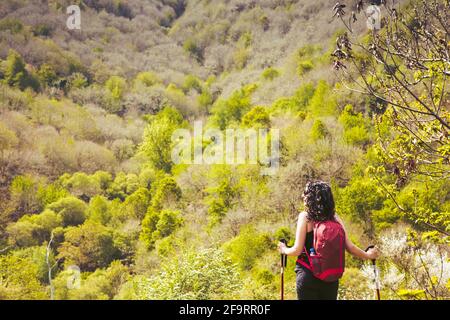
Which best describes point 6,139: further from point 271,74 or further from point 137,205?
point 271,74

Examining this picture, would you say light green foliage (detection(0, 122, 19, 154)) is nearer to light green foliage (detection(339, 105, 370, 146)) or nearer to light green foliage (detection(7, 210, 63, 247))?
light green foliage (detection(7, 210, 63, 247))

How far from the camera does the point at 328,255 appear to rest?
2.62 m

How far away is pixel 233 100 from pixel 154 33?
4752 cm

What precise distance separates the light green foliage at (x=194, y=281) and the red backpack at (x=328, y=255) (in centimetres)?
700

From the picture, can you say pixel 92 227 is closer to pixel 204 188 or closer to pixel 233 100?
pixel 204 188

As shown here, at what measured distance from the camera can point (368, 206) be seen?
2214 cm

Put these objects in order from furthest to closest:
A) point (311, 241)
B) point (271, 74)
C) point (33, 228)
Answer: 1. point (271, 74)
2. point (33, 228)
3. point (311, 241)

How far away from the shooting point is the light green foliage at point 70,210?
3894 cm

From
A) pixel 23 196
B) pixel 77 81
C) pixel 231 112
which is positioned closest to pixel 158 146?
pixel 231 112

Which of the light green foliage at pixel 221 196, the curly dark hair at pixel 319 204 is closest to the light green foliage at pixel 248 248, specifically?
the light green foliage at pixel 221 196

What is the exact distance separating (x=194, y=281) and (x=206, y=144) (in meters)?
31.2

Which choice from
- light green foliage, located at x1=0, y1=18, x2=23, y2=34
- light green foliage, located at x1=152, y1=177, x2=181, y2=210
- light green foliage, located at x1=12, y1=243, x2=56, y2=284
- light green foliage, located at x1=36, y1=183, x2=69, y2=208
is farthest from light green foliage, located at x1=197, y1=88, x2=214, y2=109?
light green foliage, located at x1=0, y1=18, x2=23, y2=34
